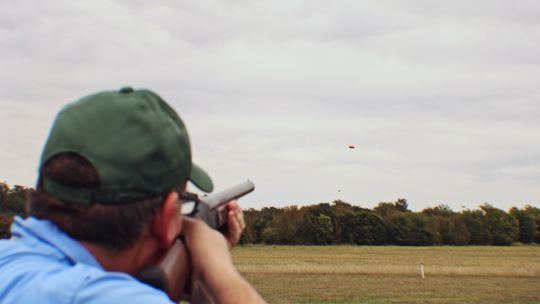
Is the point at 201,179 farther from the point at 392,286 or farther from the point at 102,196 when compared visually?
the point at 392,286

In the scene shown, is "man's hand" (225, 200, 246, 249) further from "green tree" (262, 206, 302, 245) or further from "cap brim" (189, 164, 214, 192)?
"green tree" (262, 206, 302, 245)

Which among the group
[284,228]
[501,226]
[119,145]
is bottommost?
[119,145]

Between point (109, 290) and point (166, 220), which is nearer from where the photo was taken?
point (109, 290)

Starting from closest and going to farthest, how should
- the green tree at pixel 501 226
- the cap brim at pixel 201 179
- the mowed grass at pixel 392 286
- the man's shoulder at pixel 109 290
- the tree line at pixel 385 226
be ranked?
the man's shoulder at pixel 109 290 < the cap brim at pixel 201 179 < the mowed grass at pixel 392 286 < the tree line at pixel 385 226 < the green tree at pixel 501 226

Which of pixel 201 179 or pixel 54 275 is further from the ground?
pixel 201 179

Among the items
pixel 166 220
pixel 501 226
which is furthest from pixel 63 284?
pixel 501 226

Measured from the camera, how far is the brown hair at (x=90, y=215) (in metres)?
1.58

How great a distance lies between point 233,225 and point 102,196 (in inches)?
36.7

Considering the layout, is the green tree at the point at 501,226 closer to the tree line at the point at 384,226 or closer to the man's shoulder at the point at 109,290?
the tree line at the point at 384,226

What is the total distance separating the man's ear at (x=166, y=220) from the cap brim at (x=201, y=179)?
300mm

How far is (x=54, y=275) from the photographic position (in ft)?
4.84

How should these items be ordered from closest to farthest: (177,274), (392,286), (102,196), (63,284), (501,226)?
(63,284), (102,196), (177,274), (392,286), (501,226)

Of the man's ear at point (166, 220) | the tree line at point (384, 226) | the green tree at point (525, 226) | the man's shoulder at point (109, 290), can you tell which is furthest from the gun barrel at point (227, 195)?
the green tree at point (525, 226)

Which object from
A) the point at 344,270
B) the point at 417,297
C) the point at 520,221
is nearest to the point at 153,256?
the point at 417,297
